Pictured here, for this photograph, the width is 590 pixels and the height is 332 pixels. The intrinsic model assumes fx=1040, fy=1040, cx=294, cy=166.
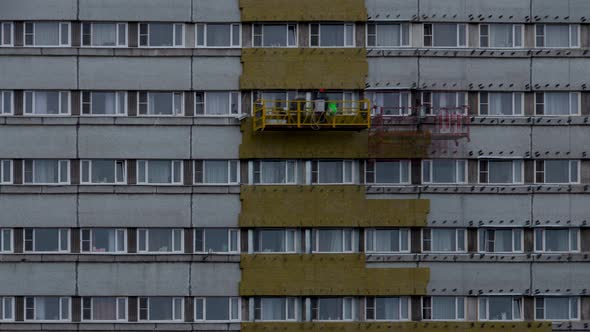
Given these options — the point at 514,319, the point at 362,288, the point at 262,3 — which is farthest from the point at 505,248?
the point at 262,3

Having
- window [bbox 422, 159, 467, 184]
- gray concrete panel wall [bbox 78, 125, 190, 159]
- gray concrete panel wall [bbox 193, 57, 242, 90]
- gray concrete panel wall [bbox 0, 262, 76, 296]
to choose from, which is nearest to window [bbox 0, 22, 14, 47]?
gray concrete panel wall [bbox 78, 125, 190, 159]

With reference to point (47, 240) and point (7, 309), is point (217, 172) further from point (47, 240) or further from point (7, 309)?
point (7, 309)

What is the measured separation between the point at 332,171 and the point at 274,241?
446 cm

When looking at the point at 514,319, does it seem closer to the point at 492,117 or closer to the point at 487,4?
the point at 492,117

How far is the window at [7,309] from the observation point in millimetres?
50406

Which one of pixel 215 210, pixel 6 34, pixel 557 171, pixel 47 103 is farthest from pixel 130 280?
pixel 557 171

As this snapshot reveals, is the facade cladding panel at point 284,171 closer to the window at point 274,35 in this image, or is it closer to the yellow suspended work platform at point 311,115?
the window at point 274,35

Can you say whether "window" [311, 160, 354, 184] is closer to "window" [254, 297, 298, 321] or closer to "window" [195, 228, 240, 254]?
"window" [195, 228, 240, 254]

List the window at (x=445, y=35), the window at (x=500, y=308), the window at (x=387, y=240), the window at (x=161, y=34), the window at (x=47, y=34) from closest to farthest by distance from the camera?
the window at (x=47, y=34) < the window at (x=161, y=34) < the window at (x=387, y=240) < the window at (x=500, y=308) < the window at (x=445, y=35)

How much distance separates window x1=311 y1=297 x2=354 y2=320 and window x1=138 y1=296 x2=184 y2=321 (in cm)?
654

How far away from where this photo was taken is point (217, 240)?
50.8 metres

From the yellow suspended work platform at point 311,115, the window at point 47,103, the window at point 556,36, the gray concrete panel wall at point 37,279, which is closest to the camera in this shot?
the yellow suspended work platform at point 311,115

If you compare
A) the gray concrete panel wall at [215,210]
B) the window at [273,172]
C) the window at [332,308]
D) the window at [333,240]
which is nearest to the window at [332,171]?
the window at [273,172]

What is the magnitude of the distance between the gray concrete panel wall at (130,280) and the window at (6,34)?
1138cm
